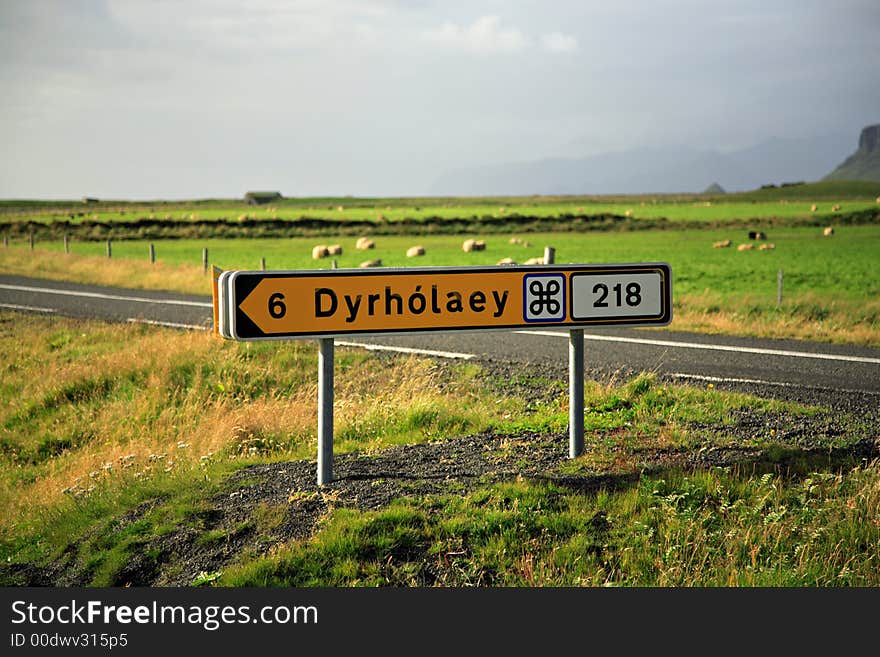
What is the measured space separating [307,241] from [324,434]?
56.2 m

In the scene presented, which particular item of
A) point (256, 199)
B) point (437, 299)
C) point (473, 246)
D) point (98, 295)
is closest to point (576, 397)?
point (437, 299)

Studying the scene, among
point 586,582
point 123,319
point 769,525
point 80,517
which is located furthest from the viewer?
point 123,319

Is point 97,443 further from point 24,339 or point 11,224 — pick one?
point 11,224

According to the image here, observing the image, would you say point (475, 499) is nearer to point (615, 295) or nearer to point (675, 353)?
point (615, 295)

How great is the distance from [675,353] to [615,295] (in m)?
8.21

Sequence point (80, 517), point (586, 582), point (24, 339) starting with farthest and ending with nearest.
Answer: point (24, 339) → point (80, 517) → point (586, 582)

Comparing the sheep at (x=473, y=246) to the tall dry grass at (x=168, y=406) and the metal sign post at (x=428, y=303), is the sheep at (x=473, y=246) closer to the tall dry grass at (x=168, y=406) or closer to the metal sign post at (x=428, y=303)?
the tall dry grass at (x=168, y=406)

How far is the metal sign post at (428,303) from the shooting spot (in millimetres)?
5566

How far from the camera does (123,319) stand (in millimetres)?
18875

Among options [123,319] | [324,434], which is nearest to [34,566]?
[324,434]

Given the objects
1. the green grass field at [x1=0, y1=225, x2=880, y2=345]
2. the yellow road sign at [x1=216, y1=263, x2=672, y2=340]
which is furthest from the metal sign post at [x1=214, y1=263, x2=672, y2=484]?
the green grass field at [x1=0, y1=225, x2=880, y2=345]

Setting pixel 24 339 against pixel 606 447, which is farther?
pixel 24 339

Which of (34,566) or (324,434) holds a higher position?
(324,434)

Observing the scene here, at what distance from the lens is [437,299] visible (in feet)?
19.2
